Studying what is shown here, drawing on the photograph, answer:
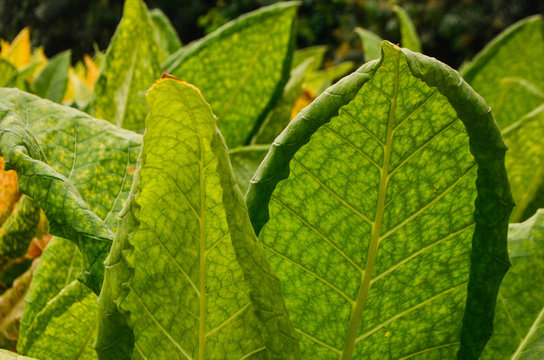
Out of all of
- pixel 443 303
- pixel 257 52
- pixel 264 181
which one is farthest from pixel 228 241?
pixel 257 52

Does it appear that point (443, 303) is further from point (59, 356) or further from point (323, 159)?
point (59, 356)

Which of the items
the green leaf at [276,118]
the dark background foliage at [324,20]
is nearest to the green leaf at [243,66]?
the green leaf at [276,118]

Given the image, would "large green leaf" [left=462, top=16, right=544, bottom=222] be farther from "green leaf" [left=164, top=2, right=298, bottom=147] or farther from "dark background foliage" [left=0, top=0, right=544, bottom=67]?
"dark background foliage" [left=0, top=0, right=544, bottom=67]

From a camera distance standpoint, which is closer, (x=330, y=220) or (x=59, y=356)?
(x=330, y=220)

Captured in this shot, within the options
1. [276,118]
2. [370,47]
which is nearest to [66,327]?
[276,118]

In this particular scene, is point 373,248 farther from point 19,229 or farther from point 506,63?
point 506,63

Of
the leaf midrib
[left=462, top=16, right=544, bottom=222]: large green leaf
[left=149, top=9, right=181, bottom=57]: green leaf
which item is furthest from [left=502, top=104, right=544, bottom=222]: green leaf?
[left=149, top=9, right=181, bottom=57]: green leaf
